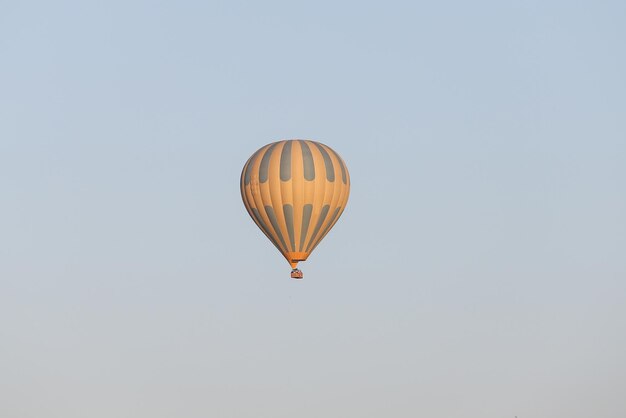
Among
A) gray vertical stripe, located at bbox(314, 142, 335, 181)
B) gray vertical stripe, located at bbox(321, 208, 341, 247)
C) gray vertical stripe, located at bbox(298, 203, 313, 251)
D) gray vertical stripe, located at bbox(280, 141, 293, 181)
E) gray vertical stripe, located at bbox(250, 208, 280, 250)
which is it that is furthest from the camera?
gray vertical stripe, located at bbox(321, 208, 341, 247)

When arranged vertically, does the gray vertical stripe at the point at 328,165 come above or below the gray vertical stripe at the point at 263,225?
above

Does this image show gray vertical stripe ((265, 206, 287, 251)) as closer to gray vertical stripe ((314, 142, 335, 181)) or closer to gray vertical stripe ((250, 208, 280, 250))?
gray vertical stripe ((250, 208, 280, 250))

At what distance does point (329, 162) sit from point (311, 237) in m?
4.07

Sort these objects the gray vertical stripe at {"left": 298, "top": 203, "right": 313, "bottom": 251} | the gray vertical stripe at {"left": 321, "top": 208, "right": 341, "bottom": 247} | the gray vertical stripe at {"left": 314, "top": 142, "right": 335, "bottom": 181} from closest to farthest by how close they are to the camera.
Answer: the gray vertical stripe at {"left": 298, "top": 203, "right": 313, "bottom": 251}
the gray vertical stripe at {"left": 314, "top": 142, "right": 335, "bottom": 181}
the gray vertical stripe at {"left": 321, "top": 208, "right": 341, "bottom": 247}

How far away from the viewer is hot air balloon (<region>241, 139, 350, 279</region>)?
484 ft

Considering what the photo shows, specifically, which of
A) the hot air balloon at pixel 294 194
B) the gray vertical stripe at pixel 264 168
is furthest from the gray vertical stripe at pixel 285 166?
the gray vertical stripe at pixel 264 168

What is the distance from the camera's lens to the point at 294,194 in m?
147

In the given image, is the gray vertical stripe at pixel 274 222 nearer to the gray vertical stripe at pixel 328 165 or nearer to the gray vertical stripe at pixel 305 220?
the gray vertical stripe at pixel 305 220

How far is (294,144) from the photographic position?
148375mm

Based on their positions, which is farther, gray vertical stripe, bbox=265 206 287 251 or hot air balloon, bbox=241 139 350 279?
gray vertical stripe, bbox=265 206 287 251

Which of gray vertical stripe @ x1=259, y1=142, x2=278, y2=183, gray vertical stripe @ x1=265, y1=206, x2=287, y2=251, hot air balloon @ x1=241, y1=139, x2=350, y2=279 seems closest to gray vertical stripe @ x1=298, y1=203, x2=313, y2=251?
hot air balloon @ x1=241, y1=139, x2=350, y2=279

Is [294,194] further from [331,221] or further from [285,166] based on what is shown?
[331,221]

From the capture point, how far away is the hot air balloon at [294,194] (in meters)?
147

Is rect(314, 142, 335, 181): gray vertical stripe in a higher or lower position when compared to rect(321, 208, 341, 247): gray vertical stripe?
higher
